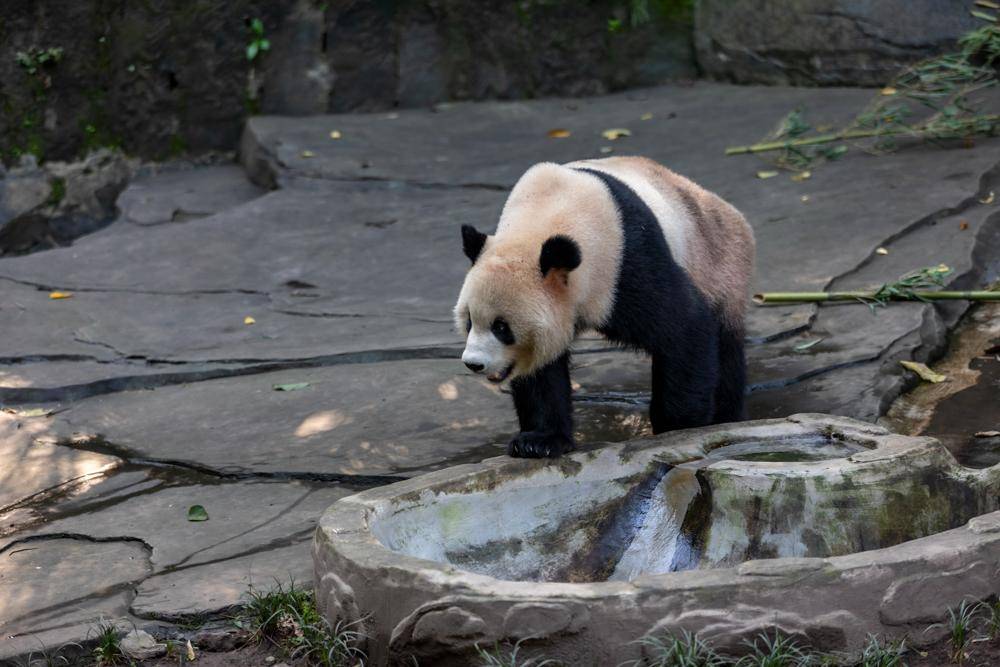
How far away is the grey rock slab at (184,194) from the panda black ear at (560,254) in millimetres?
5978

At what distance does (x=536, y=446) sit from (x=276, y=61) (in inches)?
296

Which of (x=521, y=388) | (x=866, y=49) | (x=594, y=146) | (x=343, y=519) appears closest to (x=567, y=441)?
(x=521, y=388)

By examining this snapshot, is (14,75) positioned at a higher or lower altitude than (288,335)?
higher

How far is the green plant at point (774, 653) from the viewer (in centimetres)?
322

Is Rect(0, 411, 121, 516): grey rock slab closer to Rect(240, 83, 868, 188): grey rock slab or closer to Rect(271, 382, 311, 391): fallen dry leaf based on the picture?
Rect(271, 382, 311, 391): fallen dry leaf

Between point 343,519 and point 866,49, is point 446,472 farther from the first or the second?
point 866,49

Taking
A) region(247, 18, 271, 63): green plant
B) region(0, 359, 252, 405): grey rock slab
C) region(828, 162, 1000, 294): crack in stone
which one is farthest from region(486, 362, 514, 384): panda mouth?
region(247, 18, 271, 63): green plant

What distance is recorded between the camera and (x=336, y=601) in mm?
3551

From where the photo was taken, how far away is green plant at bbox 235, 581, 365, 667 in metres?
3.55

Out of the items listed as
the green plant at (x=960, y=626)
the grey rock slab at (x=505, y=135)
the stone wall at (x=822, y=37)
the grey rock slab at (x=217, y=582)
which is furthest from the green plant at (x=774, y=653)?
the stone wall at (x=822, y=37)

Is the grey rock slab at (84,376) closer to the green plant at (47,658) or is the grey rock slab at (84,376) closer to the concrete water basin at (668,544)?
the green plant at (47,658)

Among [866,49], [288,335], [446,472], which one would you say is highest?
[866,49]

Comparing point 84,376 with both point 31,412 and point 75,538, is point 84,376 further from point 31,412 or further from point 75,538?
point 75,538

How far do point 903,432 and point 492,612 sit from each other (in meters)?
2.59
